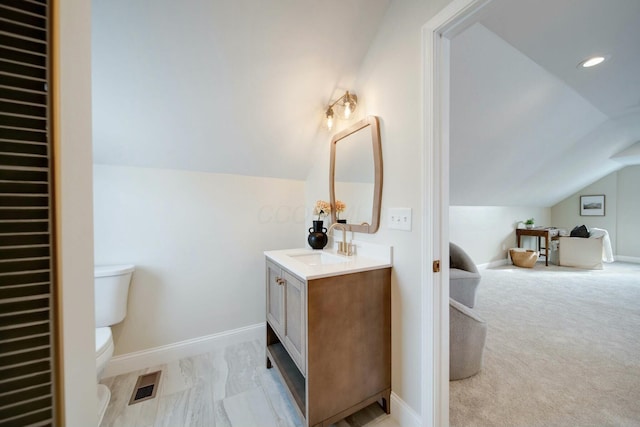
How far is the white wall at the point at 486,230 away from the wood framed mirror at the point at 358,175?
322cm

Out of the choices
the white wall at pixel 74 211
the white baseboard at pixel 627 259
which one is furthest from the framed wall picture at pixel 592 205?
the white wall at pixel 74 211

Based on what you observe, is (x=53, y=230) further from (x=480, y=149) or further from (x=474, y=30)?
(x=480, y=149)

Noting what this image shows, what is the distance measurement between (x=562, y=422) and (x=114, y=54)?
334 centimetres

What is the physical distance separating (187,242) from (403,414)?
1.99 metres

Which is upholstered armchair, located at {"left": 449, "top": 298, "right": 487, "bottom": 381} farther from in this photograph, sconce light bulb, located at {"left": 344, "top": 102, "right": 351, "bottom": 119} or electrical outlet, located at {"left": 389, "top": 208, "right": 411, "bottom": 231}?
sconce light bulb, located at {"left": 344, "top": 102, "right": 351, "bottom": 119}

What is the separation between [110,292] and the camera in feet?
5.30

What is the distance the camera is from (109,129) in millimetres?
1599

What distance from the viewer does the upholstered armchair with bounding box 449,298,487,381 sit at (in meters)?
1.62

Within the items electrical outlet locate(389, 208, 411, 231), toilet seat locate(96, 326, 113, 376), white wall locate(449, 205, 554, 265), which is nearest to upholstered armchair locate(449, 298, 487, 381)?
electrical outlet locate(389, 208, 411, 231)

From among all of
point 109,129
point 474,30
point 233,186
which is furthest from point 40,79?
point 474,30

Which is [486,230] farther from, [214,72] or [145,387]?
[145,387]

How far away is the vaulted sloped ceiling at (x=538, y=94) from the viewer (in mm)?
1688

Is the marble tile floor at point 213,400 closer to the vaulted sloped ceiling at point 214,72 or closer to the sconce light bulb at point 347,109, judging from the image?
the vaulted sloped ceiling at point 214,72

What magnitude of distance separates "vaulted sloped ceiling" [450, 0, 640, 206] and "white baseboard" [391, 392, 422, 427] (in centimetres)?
205
